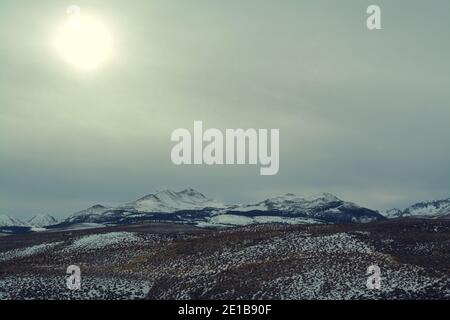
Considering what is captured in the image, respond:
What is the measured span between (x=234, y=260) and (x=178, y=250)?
31.8ft

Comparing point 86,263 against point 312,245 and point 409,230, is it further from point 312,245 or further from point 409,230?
point 409,230

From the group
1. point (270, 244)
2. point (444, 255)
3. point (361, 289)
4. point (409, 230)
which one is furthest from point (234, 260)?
point (409, 230)

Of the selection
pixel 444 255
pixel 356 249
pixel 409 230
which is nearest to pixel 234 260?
pixel 356 249

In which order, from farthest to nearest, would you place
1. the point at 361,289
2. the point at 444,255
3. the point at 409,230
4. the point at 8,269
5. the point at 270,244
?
the point at 409,230 → the point at 270,244 → the point at 8,269 → the point at 444,255 → the point at 361,289

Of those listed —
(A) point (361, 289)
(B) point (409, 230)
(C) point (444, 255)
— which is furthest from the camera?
(B) point (409, 230)

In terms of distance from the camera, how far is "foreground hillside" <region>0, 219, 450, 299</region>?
137 feet

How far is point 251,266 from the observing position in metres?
49.1

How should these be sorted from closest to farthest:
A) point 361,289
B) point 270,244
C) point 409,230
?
point 361,289, point 270,244, point 409,230

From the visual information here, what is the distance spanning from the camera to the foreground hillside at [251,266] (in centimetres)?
4184
